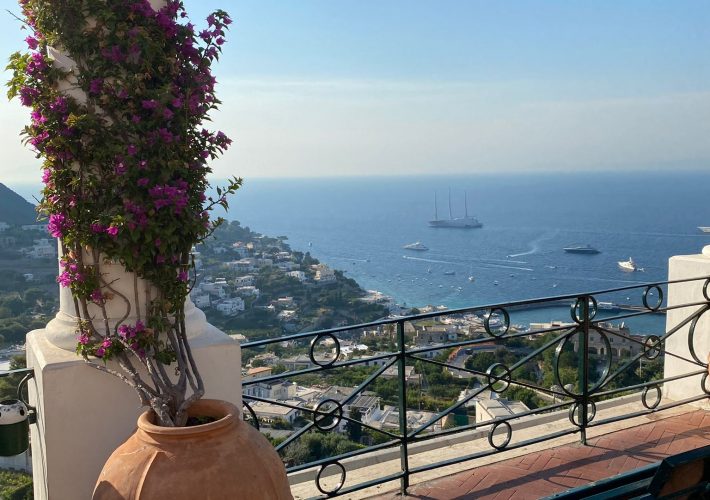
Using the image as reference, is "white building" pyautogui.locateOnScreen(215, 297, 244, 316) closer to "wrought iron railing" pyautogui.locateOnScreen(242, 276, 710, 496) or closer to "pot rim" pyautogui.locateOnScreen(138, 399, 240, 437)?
"wrought iron railing" pyautogui.locateOnScreen(242, 276, 710, 496)

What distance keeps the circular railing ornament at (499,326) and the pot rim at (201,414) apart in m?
1.93

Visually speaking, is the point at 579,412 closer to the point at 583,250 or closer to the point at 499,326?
the point at 499,326

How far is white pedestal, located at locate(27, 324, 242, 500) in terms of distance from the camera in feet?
8.89

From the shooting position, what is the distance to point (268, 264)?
15.1 metres

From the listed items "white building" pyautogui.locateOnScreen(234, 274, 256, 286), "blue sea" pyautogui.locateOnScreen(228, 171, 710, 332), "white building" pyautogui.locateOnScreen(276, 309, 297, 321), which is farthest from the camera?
"blue sea" pyautogui.locateOnScreen(228, 171, 710, 332)

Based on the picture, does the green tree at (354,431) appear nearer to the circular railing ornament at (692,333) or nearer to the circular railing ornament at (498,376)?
the circular railing ornament at (498,376)

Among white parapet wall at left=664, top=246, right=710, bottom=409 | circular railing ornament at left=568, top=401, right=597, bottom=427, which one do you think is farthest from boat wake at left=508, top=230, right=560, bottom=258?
circular railing ornament at left=568, top=401, right=597, bottom=427

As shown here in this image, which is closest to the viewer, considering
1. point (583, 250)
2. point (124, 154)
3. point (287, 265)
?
point (124, 154)

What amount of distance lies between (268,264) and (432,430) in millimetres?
11255

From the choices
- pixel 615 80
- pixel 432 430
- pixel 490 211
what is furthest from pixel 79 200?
pixel 490 211

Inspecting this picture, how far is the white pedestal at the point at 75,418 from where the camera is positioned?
107 inches

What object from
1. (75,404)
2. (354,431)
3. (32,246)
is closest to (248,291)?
(32,246)

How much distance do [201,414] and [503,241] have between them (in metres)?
59.2

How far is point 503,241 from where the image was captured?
6016cm
